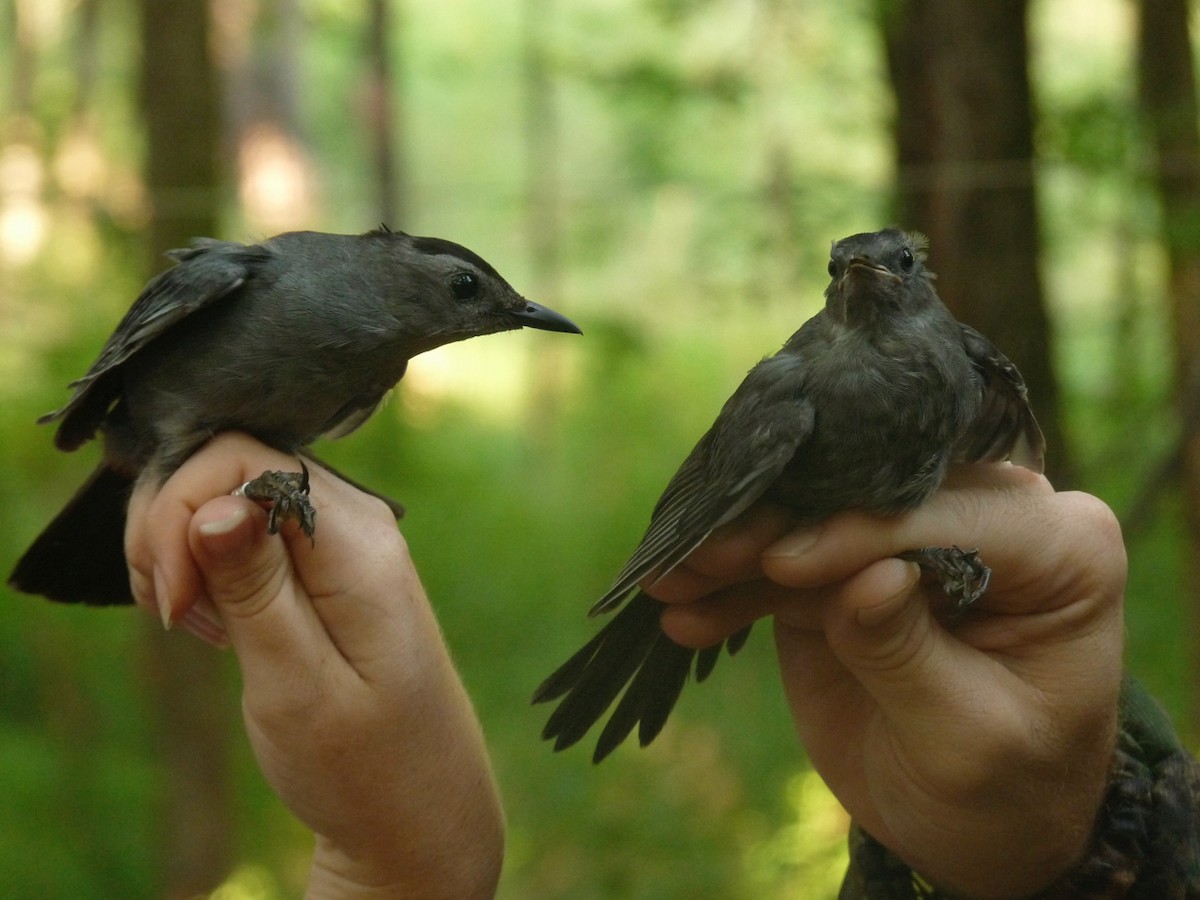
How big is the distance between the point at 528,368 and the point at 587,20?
6.87 feet

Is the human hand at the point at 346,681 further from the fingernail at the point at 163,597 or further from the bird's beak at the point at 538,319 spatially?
the bird's beak at the point at 538,319

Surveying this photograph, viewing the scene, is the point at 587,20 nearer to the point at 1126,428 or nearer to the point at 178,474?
the point at 1126,428

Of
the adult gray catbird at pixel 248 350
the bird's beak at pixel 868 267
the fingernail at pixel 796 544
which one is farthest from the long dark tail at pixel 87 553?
the bird's beak at pixel 868 267

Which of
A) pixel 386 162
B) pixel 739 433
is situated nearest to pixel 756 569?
pixel 739 433

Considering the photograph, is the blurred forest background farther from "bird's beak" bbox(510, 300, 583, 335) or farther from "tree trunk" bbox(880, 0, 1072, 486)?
"bird's beak" bbox(510, 300, 583, 335)

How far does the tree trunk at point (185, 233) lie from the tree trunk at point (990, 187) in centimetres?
269

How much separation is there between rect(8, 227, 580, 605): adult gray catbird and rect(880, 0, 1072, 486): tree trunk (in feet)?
5.40

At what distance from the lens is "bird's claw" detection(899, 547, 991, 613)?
7.04 ft

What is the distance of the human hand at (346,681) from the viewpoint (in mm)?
2125

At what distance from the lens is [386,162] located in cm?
718

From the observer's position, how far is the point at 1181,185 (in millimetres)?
4750

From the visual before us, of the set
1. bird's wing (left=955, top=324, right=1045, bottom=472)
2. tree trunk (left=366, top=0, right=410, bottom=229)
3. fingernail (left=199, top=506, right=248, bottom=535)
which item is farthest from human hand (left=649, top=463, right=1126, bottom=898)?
tree trunk (left=366, top=0, right=410, bottom=229)

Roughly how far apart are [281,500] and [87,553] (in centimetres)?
93

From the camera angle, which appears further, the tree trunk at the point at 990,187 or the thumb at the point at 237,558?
the tree trunk at the point at 990,187
